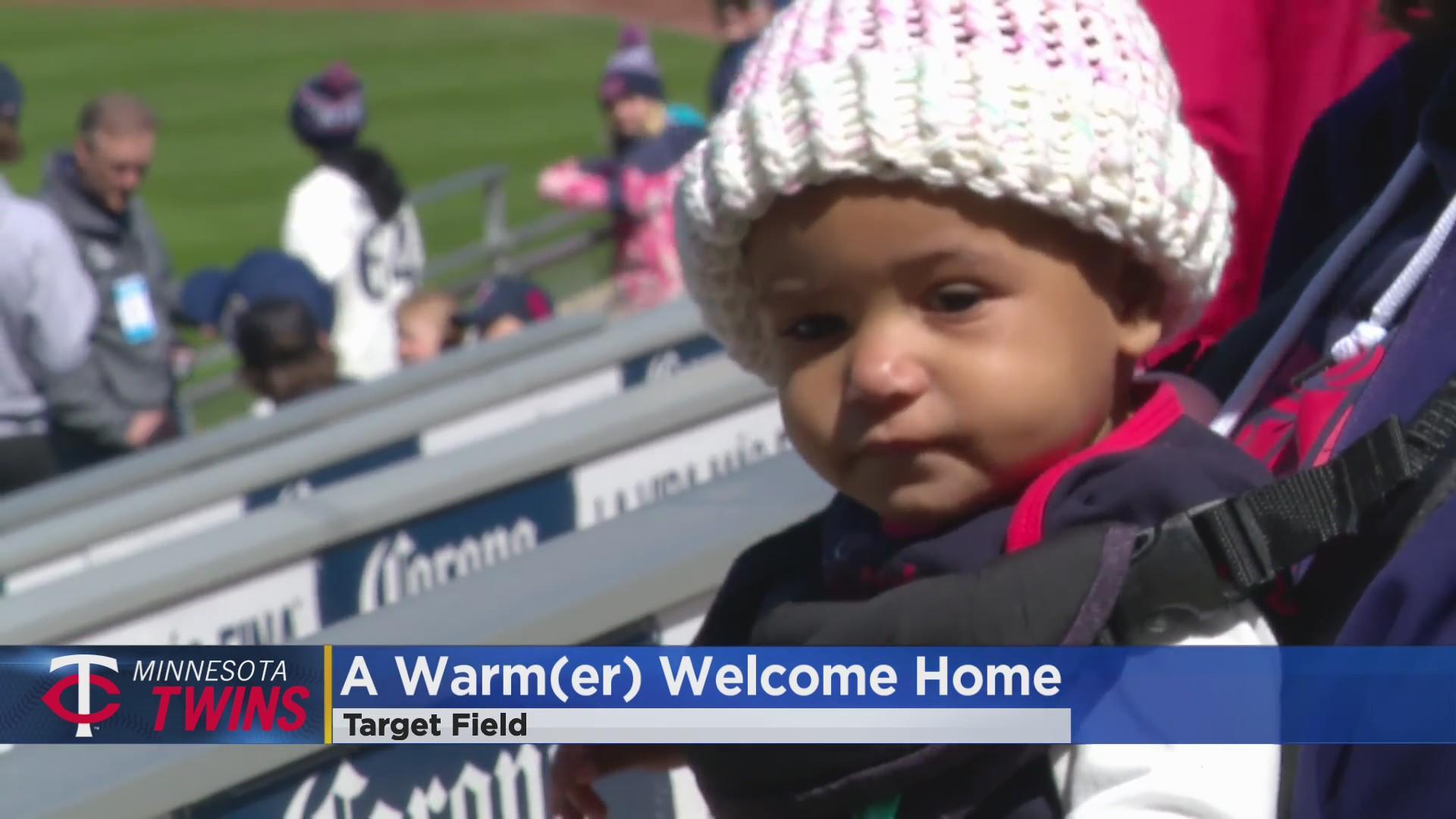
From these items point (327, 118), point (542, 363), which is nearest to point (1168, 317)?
point (542, 363)

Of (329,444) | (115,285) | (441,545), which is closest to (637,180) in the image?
(115,285)

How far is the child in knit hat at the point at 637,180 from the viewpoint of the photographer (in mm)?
9258

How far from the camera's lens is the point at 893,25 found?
5.61 ft

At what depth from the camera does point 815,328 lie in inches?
69.4

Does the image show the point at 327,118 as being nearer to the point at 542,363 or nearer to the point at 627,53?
the point at 627,53

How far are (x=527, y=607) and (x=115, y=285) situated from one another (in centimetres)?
558

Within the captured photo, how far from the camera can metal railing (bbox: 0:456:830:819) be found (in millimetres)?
1921

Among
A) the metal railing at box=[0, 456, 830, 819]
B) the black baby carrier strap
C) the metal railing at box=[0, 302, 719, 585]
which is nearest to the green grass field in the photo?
the metal railing at box=[0, 302, 719, 585]

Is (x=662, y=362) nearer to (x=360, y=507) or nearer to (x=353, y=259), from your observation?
(x=360, y=507)

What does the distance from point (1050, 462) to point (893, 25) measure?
350 millimetres

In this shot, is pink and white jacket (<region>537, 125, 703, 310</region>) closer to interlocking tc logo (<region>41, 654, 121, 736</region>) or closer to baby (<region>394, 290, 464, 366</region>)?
baby (<region>394, 290, 464, 366</region>)

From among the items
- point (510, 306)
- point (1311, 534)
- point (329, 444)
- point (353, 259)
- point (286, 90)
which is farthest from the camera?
point (286, 90)

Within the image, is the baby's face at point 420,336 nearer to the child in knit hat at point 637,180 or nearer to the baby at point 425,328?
the baby at point 425,328

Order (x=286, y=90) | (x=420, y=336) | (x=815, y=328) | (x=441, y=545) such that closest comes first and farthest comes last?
(x=815, y=328)
(x=441, y=545)
(x=420, y=336)
(x=286, y=90)
